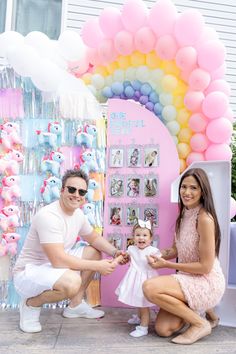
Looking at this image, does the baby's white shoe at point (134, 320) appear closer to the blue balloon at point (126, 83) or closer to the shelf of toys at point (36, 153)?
the shelf of toys at point (36, 153)

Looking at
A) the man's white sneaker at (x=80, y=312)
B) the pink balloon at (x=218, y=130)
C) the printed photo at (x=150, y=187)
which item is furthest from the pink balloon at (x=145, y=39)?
the man's white sneaker at (x=80, y=312)

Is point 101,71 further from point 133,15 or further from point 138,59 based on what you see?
point 133,15

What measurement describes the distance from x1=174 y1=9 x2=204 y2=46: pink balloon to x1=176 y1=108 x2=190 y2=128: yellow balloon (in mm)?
570

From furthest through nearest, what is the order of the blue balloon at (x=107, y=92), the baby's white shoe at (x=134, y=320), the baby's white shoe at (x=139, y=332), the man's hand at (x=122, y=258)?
the blue balloon at (x=107, y=92), the baby's white shoe at (x=134, y=320), the man's hand at (x=122, y=258), the baby's white shoe at (x=139, y=332)

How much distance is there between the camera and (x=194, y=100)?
128 inches

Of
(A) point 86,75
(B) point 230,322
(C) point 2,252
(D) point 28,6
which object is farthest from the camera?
(D) point 28,6

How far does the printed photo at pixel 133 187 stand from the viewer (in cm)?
340

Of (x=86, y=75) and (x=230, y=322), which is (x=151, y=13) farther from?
(x=230, y=322)

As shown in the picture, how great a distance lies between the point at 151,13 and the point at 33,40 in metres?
1.09

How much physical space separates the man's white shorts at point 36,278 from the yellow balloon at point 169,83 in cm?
180

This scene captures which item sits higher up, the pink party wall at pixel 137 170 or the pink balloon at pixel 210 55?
the pink balloon at pixel 210 55

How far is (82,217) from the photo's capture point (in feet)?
9.68

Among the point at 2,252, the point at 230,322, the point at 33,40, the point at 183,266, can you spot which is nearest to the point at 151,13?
the point at 33,40

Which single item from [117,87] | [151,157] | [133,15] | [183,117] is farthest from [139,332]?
[133,15]
